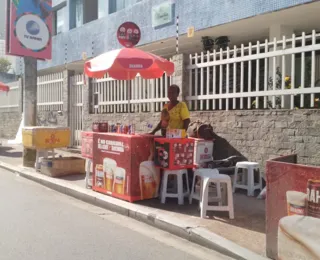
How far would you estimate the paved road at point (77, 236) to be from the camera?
4.19 m

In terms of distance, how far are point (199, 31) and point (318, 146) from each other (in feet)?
17.5

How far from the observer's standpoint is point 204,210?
5.37 metres

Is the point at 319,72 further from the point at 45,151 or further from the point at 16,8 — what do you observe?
the point at 16,8

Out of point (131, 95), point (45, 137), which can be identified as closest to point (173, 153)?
point (45, 137)

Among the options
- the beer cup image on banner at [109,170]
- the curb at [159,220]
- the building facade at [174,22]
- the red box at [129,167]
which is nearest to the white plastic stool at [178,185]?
the red box at [129,167]

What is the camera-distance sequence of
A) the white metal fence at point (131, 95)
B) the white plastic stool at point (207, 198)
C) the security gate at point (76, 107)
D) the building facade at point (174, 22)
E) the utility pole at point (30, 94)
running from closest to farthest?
A: 1. the white plastic stool at point (207, 198)
2. the building facade at point (174, 22)
3. the white metal fence at point (131, 95)
4. the utility pole at point (30, 94)
5. the security gate at point (76, 107)

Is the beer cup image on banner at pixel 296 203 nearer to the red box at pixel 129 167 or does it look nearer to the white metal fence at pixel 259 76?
the red box at pixel 129 167

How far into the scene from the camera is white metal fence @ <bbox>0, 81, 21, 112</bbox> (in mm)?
18453

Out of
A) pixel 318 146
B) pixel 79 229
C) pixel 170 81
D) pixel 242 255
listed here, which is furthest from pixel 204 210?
pixel 170 81

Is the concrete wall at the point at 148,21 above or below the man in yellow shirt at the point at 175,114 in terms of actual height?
above

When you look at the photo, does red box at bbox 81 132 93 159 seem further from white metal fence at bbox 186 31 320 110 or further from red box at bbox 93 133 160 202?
white metal fence at bbox 186 31 320 110

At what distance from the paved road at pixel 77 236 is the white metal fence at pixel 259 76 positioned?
3.59 metres

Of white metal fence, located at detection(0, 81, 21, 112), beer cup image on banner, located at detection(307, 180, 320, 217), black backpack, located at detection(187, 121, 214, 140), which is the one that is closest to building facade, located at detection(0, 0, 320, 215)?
black backpack, located at detection(187, 121, 214, 140)

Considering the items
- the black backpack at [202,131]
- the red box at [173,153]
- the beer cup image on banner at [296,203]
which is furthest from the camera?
the black backpack at [202,131]
